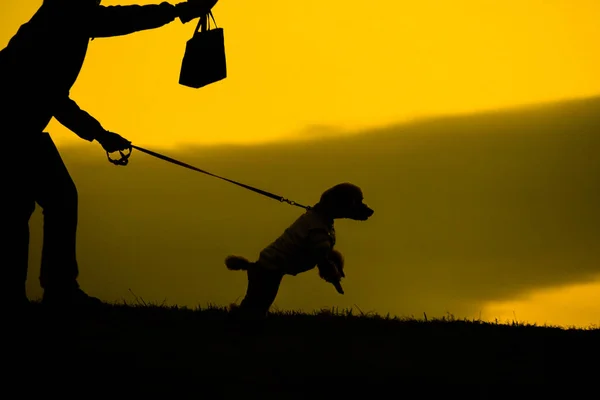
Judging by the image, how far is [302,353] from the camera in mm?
7605

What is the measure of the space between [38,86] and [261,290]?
8.68ft

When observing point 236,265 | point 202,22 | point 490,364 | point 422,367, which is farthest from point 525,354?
point 202,22

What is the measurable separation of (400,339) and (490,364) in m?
1.14

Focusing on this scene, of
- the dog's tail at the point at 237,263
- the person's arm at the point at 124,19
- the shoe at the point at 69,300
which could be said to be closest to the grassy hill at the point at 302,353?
the shoe at the point at 69,300

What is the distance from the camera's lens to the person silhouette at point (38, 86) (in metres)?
7.90

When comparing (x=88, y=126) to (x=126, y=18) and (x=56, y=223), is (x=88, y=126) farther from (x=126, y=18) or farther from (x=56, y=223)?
(x=126, y=18)

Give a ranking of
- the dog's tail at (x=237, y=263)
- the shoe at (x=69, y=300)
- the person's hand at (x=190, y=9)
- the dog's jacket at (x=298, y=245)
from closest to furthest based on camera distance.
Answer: the person's hand at (x=190, y=9)
the shoe at (x=69, y=300)
the dog's jacket at (x=298, y=245)
the dog's tail at (x=237, y=263)

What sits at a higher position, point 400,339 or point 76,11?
point 76,11

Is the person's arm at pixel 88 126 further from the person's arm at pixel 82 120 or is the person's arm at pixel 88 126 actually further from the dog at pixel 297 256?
the dog at pixel 297 256

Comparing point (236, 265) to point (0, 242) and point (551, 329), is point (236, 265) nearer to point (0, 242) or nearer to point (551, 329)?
point (0, 242)

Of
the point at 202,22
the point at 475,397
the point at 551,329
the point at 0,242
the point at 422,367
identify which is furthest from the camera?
the point at 551,329

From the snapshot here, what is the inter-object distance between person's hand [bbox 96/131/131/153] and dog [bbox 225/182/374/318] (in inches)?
61.5

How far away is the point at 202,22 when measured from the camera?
859cm

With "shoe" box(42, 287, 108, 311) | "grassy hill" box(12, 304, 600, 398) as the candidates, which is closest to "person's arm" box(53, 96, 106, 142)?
"shoe" box(42, 287, 108, 311)
